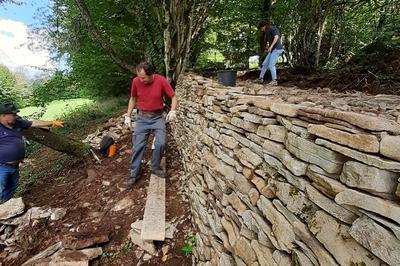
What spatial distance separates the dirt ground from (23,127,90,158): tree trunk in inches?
11.8

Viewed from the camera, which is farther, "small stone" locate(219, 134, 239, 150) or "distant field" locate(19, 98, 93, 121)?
"distant field" locate(19, 98, 93, 121)

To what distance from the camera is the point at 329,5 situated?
21.8 ft

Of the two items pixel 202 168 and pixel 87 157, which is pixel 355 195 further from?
pixel 87 157

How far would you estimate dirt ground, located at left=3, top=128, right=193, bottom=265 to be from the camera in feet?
12.7

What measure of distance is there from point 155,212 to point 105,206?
1.14m

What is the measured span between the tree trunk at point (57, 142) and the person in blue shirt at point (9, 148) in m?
Answer: 0.67

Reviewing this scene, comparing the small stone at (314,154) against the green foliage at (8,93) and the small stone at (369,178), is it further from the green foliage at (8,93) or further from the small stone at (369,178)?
the green foliage at (8,93)

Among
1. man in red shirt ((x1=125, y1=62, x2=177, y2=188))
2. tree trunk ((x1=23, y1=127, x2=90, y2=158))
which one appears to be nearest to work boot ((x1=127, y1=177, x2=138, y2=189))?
man in red shirt ((x1=125, y1=62, x2=177, y2=188))

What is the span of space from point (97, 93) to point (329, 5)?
1096cm

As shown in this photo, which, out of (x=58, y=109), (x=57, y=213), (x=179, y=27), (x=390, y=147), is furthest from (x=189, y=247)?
(x=58, y=109)

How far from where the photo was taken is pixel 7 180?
5160 millimetres

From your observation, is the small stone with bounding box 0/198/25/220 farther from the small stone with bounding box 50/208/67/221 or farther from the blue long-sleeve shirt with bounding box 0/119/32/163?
the blue long-sleeve shirt with bounding box 0/119/32/163

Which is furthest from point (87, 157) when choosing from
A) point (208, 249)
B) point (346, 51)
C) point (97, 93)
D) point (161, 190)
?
point (97, 93)

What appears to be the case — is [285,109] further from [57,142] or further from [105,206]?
[57,142]
